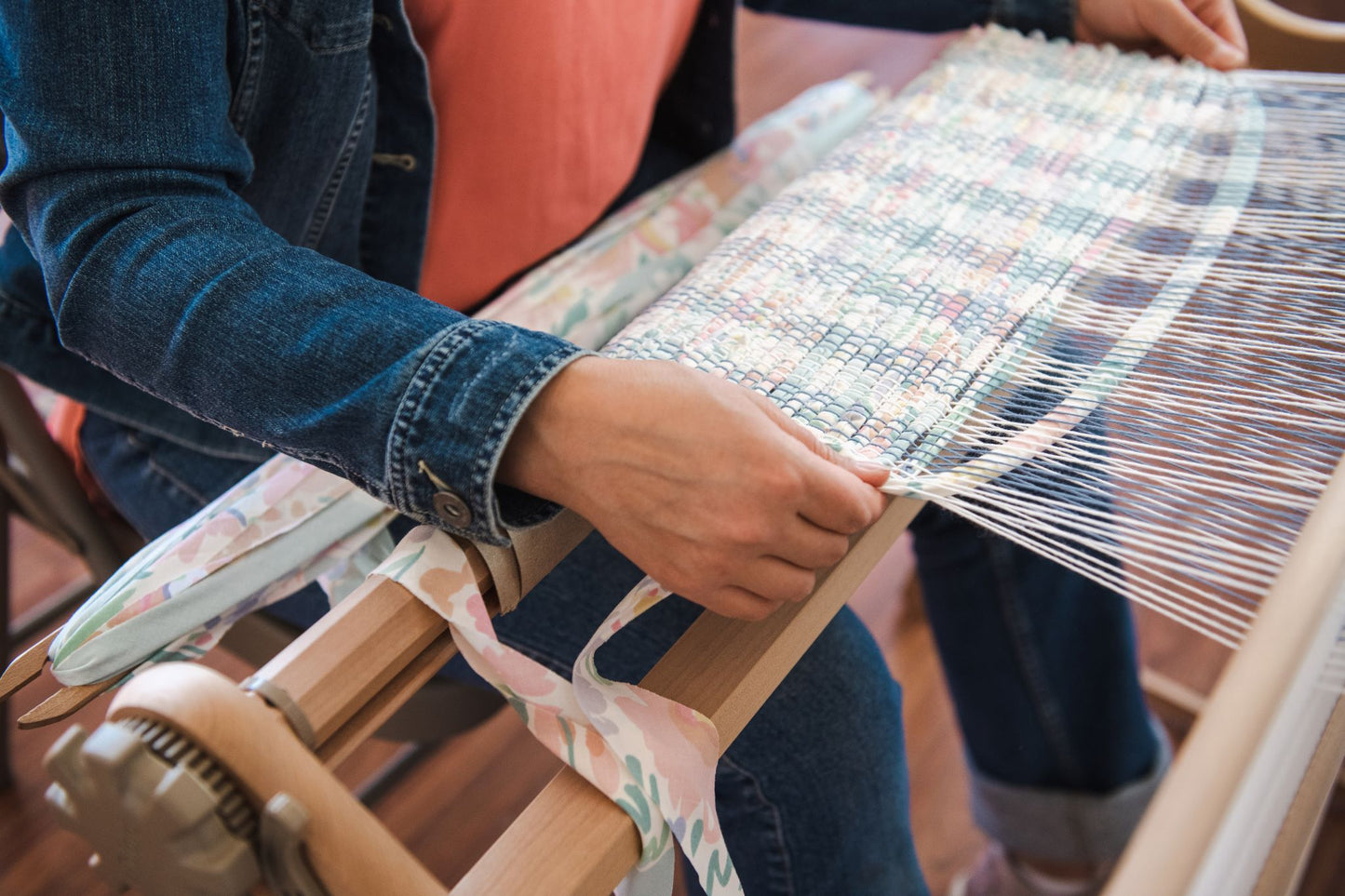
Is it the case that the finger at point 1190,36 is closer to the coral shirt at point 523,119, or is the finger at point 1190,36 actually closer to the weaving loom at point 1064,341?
the weaving loom at point 1064,341

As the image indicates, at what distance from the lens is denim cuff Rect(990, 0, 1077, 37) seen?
0.84 metres

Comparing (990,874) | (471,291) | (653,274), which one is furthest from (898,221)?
(990,874)

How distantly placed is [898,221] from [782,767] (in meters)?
0.35

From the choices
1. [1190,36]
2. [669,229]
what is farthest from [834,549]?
[1190,36]

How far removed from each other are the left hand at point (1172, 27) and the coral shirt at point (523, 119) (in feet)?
1.16

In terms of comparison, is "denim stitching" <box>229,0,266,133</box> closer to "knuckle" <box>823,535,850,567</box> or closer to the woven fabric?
the woven fabric

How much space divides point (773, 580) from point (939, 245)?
284 millimetres

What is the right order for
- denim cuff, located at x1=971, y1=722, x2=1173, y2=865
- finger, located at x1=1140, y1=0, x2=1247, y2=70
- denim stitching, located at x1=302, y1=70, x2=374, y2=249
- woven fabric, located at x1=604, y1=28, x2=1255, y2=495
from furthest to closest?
denim cuff, located at x1=971, y1=722, x2=1173, y2=865 < finger, located at x1=1140, y1=0, x2=1247, y2=70 < denim stitching, located at x1=302, y1=70, x2=374, y2=249 < woven fabric, located at x1=604, y1=28, x2=1255, y2=495

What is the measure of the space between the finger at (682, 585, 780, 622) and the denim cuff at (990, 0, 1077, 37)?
0.63m

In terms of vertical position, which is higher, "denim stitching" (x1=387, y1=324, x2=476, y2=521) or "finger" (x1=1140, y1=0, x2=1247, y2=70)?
"finger" (x1=1140, y1=0, x2=1247, y2=70)

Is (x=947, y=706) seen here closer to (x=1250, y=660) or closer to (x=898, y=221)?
(x=898, y=221)

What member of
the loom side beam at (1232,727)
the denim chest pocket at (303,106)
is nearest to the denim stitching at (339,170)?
the denim chest pocket at (303,106)

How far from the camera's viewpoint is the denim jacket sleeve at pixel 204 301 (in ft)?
1.48

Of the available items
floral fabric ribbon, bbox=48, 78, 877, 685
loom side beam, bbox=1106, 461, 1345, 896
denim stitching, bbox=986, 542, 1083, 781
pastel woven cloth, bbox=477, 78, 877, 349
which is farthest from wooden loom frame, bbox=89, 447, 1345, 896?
denim stitching, bbox=986, 542, 1083, 781
